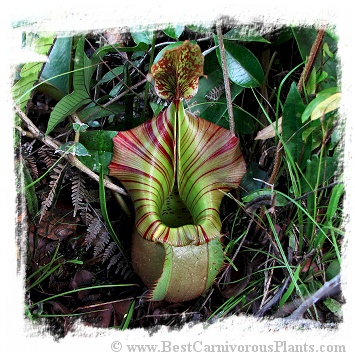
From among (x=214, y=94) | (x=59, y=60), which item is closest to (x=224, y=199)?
(x=214, y=94)

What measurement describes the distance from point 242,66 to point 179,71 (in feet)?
0.90

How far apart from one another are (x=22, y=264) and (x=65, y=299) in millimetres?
160

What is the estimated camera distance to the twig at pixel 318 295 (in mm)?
931

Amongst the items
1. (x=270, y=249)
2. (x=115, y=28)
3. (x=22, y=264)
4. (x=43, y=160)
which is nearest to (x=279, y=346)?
(x=270, y=249)

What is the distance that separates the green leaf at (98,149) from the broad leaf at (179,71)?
20 centimetres

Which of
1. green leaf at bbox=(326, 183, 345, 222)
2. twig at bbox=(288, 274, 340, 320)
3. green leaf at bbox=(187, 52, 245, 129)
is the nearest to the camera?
twig at bbox=(288, 274, 340, 320)

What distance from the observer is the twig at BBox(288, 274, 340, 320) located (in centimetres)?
93

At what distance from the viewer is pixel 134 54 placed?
136cm

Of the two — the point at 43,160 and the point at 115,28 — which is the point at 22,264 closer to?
the point at 43,160

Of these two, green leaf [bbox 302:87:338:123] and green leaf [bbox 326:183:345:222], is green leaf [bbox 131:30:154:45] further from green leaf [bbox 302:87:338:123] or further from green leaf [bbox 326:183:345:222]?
green leaf [bbox 326:183:345:222]

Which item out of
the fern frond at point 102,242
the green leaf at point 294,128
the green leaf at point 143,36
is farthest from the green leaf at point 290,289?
the green leaf at point 143,36

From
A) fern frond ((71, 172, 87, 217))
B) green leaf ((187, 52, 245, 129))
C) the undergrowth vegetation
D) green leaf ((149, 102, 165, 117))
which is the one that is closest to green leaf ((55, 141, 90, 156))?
the undergrowth vegetation

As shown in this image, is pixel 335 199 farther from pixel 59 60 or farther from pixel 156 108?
pixel 59 60

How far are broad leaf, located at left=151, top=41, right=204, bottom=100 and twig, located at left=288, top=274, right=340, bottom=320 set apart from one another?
1.84 feet
